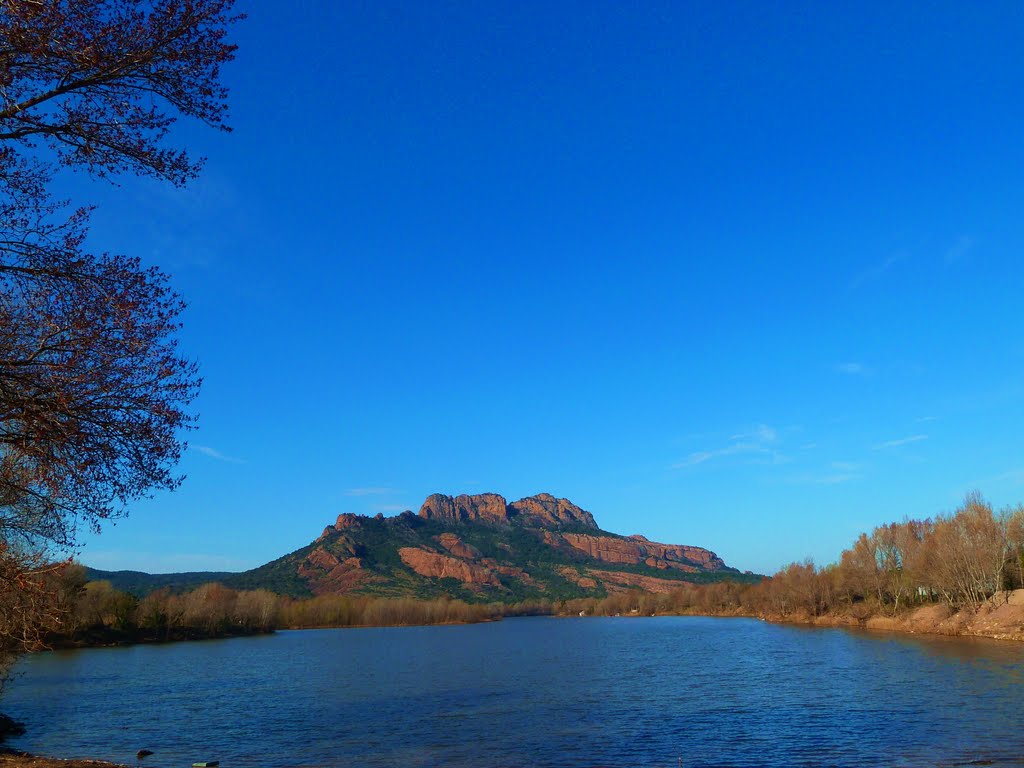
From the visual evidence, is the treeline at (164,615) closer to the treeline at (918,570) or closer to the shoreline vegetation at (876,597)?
the shoreline vegetation at (876,597)

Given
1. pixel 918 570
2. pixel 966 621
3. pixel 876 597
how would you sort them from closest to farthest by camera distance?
pixel 966 621 → pixel 918 570 → pixel 876 597

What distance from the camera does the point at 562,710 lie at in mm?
43125

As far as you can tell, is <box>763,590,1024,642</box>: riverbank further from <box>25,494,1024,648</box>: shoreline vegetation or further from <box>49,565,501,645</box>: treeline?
<box>49,565,501,645</box>: treeline

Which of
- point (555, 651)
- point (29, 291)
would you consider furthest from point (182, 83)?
point (555, 651)

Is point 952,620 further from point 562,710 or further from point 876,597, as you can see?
point 562,710

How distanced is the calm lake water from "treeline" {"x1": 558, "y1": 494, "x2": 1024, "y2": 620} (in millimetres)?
23181

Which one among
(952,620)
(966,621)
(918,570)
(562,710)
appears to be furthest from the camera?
(918,570)

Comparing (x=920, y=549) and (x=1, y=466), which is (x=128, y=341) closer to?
(x=1, y=466)

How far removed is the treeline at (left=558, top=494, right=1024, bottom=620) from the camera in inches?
3716

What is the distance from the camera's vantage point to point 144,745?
115 feet

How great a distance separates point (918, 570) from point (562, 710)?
87820mm

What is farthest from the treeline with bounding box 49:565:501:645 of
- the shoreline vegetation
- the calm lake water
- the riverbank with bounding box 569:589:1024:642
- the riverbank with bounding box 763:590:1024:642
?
the riverbank with bounding box 569:589:1024:642

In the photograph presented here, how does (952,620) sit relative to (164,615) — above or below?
below

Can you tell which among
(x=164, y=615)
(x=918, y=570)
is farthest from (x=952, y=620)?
(x=164, y=615)
